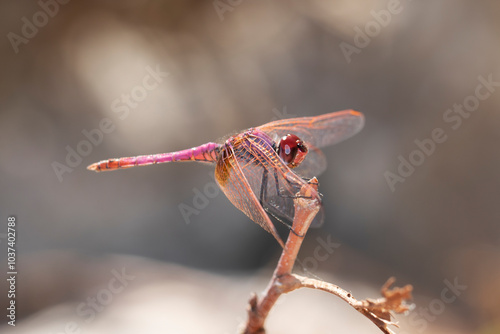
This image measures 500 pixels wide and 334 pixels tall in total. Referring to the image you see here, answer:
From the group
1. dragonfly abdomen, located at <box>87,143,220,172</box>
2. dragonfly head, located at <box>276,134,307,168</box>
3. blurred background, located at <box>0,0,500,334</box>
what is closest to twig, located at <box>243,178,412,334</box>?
dragonfly head, located at <box>276,134,307,168</box>

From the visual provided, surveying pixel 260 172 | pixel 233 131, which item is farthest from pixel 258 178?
pixel 233 131

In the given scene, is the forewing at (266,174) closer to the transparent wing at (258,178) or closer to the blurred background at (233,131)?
the transparent wing at (258,178)

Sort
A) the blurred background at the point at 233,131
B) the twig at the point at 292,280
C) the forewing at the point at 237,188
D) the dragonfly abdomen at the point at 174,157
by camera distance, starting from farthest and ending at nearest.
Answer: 1. the blurred background at the point at 233,131
2. the dragonfly abdomen at the point at 174,157
3. the forewing at the point at 237,188
4. the twig at the point at 292,280

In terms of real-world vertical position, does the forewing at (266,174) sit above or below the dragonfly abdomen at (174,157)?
below

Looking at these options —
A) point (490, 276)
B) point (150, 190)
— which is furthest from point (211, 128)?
point (490, 276)

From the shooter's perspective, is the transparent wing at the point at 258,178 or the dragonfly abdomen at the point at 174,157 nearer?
the transparent wing at the point at 258,178

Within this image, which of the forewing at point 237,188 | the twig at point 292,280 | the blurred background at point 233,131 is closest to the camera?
the twig at point 292,280

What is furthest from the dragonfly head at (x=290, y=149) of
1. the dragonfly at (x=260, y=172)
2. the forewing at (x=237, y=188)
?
the forewing at (x=237, y=188)
